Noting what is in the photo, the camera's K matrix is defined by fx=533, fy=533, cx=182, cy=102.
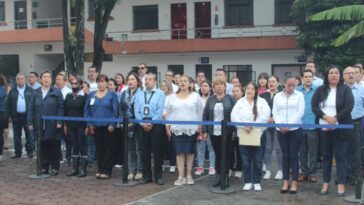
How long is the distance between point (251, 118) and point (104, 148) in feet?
10.4

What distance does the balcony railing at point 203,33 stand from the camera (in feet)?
98.6

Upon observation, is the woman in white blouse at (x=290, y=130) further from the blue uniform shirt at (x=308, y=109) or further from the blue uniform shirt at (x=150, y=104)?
the blue uniform shirt at (x=150, y=104)

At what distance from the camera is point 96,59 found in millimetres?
25875

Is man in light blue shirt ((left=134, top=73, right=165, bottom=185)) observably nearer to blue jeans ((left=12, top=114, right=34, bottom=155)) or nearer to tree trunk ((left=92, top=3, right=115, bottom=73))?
blue jeans ((left=12, top=114, right=34, bottom=155))

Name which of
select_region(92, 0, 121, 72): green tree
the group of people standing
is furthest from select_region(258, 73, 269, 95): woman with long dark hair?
select_region(92, 0, 121, 72): green tree

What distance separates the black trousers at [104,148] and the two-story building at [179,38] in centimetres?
1981

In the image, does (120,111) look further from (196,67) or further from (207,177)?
(196,67)

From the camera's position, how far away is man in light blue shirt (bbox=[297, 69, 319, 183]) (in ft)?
32.1

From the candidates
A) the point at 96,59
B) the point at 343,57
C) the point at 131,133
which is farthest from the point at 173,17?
the point at 131,133

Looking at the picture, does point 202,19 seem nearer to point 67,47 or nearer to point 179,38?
point 179,38

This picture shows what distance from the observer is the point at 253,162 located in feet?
30.6

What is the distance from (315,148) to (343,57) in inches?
612

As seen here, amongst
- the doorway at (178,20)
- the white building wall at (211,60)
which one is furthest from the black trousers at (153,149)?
the doorway at (178,20)

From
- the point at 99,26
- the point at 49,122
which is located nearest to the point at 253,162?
the point at 49,122
